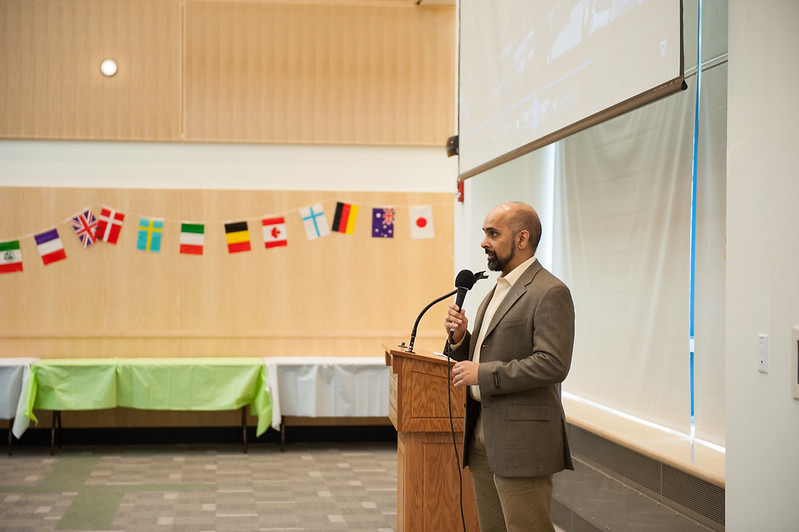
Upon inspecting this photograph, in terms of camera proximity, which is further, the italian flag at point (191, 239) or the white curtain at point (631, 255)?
the italian flag at point (191, 239)

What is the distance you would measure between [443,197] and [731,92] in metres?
4.78

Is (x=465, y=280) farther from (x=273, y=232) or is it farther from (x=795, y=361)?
(x=273, y=232)

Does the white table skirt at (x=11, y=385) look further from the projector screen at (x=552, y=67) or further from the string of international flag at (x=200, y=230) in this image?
the projector screen at (x=552, y=67)

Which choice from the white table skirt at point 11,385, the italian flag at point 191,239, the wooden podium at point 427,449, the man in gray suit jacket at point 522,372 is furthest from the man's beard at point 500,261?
the white table skirt at point 11,385

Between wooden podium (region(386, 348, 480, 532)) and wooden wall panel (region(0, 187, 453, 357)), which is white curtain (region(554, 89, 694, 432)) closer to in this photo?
wooden podium (region(386, 348, 480, 532))

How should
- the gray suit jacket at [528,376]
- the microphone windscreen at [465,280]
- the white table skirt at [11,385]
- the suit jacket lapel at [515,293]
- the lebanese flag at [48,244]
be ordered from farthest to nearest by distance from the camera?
the lebanese flag at [48,244] < the white table skirt at [11,385] < the microphone windscreen at [465,280] < the suit jacket lapel at [515,293] < the gray suit jacket at [528,376]

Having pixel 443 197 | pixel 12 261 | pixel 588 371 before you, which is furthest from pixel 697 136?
pixel 12 261

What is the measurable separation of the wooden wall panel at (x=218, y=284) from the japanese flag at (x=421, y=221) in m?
0.06

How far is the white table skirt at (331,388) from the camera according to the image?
6430 millimetres

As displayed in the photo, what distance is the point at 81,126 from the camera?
22.5 ft

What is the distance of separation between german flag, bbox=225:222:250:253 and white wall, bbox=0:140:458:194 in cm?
36

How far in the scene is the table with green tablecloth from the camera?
6.19m

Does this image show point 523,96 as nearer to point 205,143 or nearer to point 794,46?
point 794,46

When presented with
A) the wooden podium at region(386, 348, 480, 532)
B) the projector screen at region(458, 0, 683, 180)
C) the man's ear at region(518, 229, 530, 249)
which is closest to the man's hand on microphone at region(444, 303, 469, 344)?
the man's ear at region(518, 229, 530, 249)
